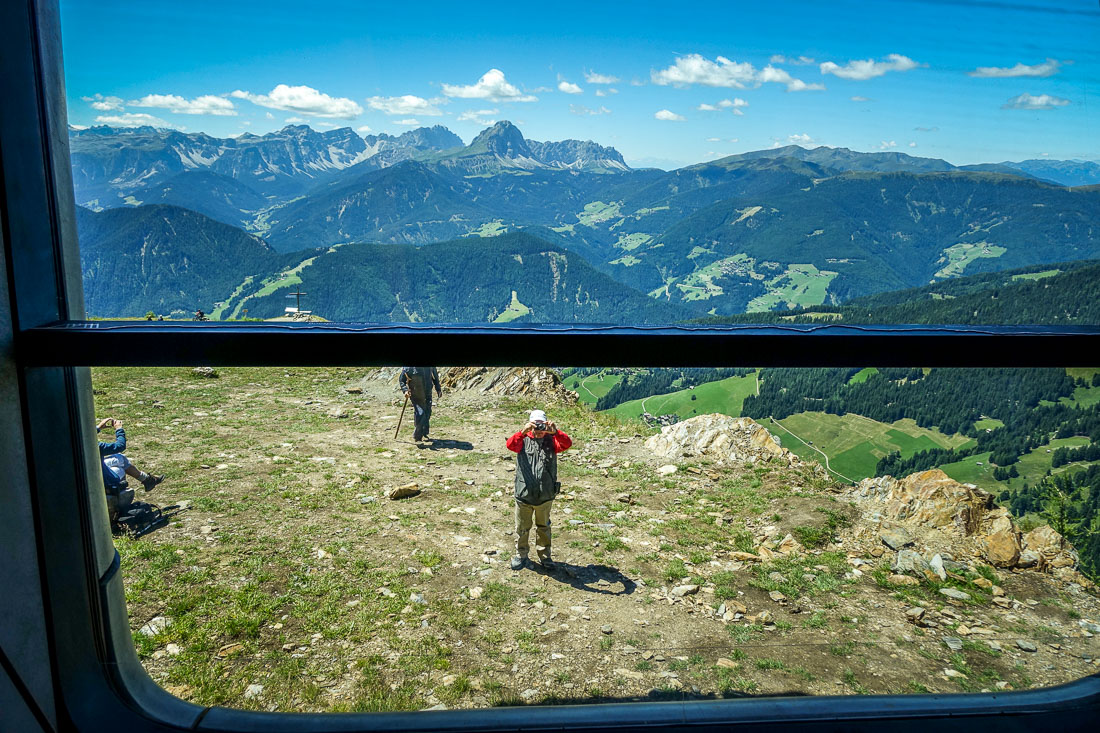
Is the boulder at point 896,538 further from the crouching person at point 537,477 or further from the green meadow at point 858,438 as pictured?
the green meadow at point 858,438

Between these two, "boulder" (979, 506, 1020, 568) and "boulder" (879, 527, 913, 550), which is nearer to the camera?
"boulder" (979, 506, 1020, 568)

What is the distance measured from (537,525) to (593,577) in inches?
29.9

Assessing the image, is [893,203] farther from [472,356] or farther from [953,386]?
[472,356]

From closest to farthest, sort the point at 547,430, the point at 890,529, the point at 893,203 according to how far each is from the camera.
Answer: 1. the point at 547,430
2. the point at 890,529
3. the point at 893,203

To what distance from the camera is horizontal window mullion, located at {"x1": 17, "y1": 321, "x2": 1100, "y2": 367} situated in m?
1.32

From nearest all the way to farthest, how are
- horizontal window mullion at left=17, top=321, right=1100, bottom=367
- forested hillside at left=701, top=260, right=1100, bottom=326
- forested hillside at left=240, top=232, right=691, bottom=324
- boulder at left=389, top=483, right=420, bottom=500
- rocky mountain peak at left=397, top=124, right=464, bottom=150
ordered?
horizontal window mullion at left=17, top=321, right=1100, bottom=367 → boulder at left=389, top=483, right=420, bottom=500 → rocky mountain peak at left=397, top=124, right=464, bottom=150 → forested hillside at left=701, top=260, right=1100, bottom=326 → forested hillside at left=240, top=232, right=691, bottom=324

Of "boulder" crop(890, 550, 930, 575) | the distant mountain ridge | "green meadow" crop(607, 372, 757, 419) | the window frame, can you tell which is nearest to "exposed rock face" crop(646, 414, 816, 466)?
"boulder" crop(890, 550, 930, 575)

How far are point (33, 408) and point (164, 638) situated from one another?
3.82 m

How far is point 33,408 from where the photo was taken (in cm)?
141

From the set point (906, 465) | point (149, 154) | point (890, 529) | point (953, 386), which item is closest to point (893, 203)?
point (953, 386)

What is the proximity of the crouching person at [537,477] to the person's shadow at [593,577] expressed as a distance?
12cm

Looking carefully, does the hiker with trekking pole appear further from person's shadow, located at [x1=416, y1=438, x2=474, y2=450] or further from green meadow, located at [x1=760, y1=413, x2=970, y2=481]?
green meadow, located at [x1=760, y1=413, x2=970, y2=481]

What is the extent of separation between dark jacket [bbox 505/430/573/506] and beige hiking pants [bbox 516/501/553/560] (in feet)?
0.27

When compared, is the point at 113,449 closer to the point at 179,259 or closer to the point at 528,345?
the point at 528,345
